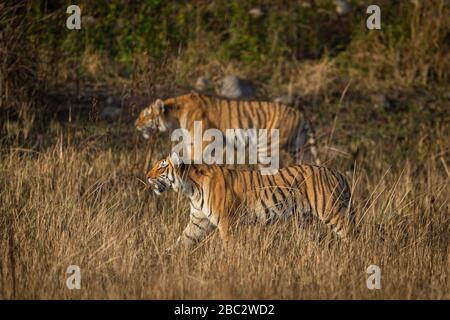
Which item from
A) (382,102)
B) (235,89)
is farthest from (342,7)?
(235,89)

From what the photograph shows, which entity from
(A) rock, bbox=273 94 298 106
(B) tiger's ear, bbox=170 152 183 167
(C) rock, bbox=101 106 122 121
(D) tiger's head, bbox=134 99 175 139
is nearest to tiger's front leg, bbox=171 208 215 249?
(B) tiger's ear, bbox=170 152 183 167

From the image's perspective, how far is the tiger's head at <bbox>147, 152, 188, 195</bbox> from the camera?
24.4 feet

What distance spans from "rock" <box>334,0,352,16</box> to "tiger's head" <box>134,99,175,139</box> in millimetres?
3977

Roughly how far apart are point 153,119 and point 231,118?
991 millimetres

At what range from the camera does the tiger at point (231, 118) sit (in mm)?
10398

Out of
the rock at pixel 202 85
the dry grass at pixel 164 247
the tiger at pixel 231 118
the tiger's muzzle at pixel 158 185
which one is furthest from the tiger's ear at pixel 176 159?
the rock at pixel 202 85

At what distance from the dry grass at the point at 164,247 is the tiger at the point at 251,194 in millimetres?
158

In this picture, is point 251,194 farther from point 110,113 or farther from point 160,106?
point 110,113

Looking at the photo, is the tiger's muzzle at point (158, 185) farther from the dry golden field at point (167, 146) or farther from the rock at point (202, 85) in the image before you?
the rock at point (202, 85)

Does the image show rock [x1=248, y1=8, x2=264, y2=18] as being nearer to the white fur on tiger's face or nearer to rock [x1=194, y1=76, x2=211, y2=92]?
rock [x1=194, y1=76, x2=211, y2=92]

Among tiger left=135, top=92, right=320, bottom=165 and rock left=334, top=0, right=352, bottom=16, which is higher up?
rock left=334, top=0, right=352, bottom=16
